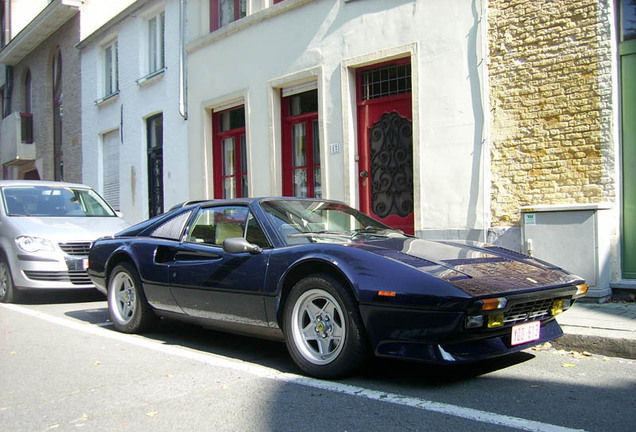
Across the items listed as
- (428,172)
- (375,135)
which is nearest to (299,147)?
(375,135)

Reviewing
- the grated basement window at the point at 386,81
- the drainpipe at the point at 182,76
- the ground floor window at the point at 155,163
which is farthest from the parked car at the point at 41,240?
the ground floor window at the point at 155,163

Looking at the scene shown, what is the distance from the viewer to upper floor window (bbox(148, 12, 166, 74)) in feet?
48.8

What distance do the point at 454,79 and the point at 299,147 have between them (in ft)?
11.8

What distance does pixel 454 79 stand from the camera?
8.52m

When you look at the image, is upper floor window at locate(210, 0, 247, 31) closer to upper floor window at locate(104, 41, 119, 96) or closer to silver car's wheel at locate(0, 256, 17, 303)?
upper floor window at locate(104, 41, 119, 96)

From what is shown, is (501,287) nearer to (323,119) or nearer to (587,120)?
(587,120)

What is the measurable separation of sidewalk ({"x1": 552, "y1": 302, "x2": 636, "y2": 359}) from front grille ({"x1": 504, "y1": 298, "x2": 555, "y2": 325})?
105 cm

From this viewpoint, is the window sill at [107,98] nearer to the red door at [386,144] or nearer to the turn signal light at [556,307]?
the red door at [386,144]

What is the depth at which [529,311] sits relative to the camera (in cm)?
399

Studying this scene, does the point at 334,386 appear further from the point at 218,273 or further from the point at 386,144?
the point at 386,144

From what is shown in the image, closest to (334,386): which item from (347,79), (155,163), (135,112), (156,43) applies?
(347,79)

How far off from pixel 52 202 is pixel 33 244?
1.35 m

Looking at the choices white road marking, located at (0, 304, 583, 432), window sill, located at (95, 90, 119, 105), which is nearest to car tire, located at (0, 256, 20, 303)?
white road marking, located at (0, 304, 583, 432)

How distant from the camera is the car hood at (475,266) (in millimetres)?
3762
